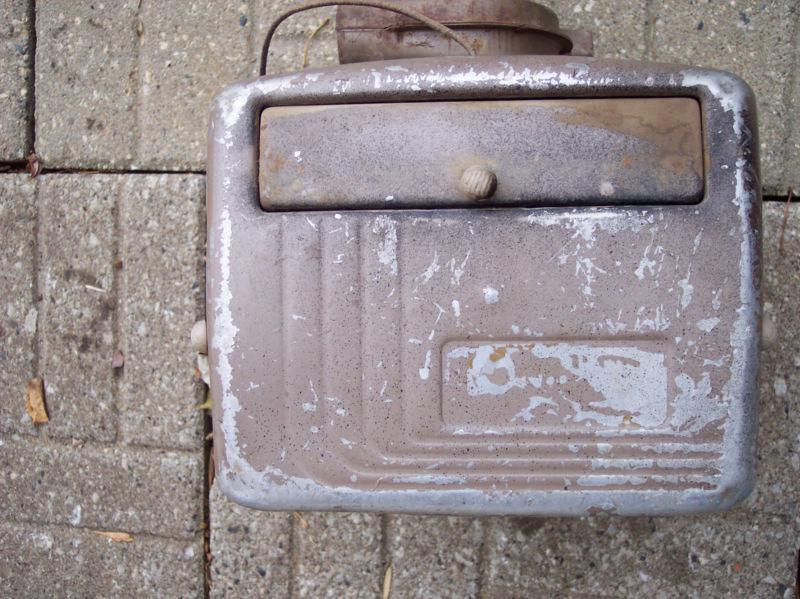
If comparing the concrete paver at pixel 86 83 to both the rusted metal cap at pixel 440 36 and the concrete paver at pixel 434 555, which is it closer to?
the rusted metal cap at pixel 440 36

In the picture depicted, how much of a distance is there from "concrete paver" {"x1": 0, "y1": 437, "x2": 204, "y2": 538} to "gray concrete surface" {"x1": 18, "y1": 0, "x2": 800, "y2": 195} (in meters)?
0.63

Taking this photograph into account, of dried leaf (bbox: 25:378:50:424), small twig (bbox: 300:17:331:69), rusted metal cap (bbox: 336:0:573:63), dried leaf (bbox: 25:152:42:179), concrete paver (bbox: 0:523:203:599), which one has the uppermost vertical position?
small twig (bbox: 300:17:331:69)

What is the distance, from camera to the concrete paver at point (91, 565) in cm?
143

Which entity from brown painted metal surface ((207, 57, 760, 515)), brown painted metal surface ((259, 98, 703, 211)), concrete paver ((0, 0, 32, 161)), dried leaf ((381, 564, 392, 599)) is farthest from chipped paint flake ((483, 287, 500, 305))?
concrete paver ((0, 0, 32, 161))

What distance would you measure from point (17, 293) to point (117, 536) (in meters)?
0.58

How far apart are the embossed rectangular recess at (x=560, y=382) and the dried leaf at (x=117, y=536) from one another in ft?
3.09

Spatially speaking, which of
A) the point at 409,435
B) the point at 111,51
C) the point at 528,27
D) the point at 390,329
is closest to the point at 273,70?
the point at 111,51

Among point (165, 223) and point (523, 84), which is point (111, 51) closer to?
point (165, 223)

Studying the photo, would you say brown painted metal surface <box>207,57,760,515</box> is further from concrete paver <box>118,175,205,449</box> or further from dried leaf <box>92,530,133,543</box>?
dried leaf <box>92,530,133,543</box>

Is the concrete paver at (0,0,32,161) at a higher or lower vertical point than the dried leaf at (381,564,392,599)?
higher

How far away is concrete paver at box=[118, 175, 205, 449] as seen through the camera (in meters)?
1.40

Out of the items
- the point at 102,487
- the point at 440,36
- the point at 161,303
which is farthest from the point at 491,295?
the point at 102,487

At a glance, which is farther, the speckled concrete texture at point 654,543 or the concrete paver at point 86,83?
the concrete paver at point 86,83

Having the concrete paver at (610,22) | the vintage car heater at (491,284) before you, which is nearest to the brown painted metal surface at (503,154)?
the vintage car heater at (491,284)
